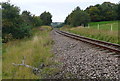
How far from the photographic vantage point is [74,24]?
5225cm

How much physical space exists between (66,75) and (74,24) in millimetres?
48365

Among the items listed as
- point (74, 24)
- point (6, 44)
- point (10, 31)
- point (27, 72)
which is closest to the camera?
point (27, 72)

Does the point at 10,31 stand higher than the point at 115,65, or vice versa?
the point at 10,31

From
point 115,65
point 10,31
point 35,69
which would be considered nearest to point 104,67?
point 115,65

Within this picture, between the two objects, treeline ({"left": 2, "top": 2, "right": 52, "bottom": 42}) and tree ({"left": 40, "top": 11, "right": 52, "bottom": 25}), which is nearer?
treeline ({"left": 2, "top": 2, "right": 52, "bottom": 42})

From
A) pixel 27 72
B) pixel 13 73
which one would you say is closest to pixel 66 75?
pixel 27 72

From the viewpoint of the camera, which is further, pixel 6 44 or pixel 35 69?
pixel 6 44

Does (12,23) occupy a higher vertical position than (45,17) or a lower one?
lower

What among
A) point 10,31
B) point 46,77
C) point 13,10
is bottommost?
point 46,77

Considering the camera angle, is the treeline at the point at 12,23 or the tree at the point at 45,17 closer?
the treeline at the point at 12,23

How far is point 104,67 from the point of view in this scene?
507 cm

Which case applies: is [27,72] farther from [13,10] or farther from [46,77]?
[13,10]

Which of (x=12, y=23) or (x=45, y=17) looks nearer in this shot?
(x=12, y=23)

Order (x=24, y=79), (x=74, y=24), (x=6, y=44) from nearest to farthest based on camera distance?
(x=24, y=79), (x=6, y=44), (x=74, y=24)
